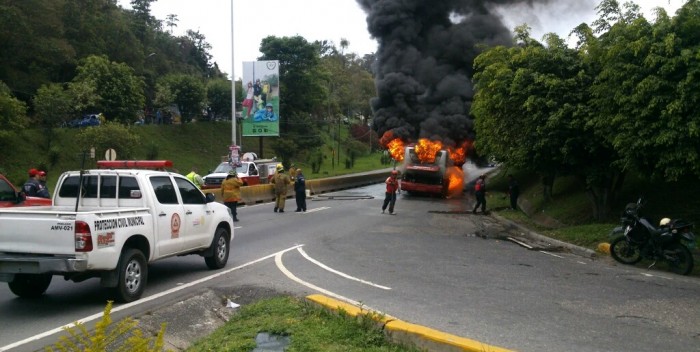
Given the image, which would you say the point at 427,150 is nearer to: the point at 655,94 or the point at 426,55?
the point at 426,55

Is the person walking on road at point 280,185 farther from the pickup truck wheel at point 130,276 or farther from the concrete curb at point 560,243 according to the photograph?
the pickup truck wheel at point 130,276

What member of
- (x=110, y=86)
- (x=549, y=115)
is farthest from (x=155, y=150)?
(x=549, y=115)

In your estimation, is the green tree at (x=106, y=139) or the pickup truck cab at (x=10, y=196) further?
the green tree at (x=106, y=139)

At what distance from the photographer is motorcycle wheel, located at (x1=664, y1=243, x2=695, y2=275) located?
36.6 feet

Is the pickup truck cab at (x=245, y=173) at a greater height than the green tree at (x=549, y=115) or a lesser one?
lesser

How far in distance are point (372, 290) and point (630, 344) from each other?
11.6 feet

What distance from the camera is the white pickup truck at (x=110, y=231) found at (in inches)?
282

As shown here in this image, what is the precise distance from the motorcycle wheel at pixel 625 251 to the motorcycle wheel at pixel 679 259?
0.58 m

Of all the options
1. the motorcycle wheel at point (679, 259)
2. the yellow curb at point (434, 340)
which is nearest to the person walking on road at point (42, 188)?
the yellow curb at point (434, 340)

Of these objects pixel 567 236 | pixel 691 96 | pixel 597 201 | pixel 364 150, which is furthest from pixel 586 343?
pixel 364 150

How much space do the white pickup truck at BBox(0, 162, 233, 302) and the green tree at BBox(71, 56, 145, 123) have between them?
33.6 meters

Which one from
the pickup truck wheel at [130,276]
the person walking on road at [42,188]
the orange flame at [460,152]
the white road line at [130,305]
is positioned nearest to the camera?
the white road line at [130,305]

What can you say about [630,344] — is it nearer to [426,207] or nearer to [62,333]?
[62,333]

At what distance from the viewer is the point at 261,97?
3784 centimetres
